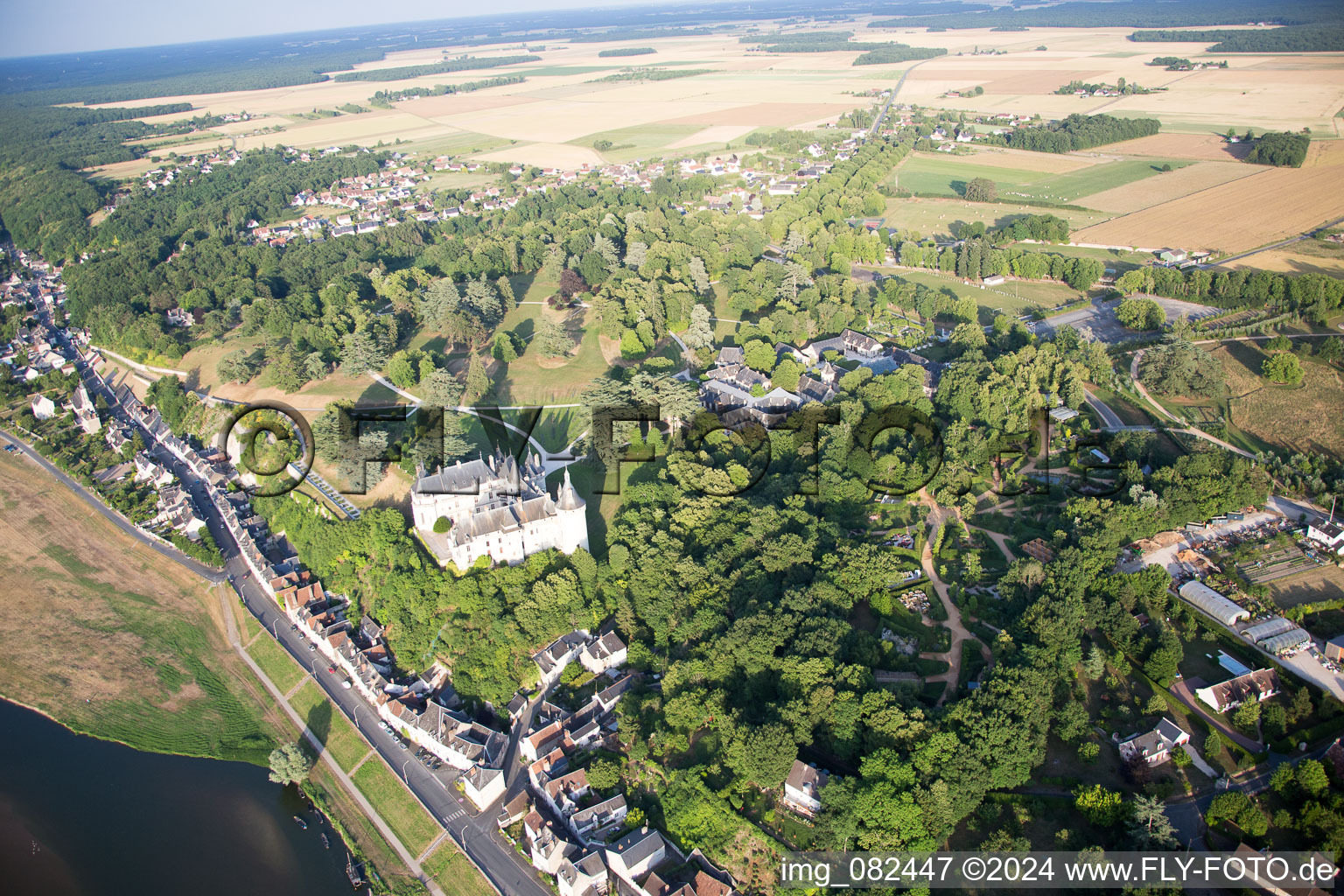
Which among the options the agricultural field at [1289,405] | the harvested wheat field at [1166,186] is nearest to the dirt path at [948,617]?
the agricultural field at [1289,405]

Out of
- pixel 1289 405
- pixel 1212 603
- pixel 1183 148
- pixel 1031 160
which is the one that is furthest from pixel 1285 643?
pixel 1183 148

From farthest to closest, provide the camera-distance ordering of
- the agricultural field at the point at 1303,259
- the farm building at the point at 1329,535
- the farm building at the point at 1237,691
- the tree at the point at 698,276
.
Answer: the tree at the point at 698,276 < the agricultural field at the point at 1303,259 < the farm building at the point at 1329,535 < the farm building at the point at 1237,691

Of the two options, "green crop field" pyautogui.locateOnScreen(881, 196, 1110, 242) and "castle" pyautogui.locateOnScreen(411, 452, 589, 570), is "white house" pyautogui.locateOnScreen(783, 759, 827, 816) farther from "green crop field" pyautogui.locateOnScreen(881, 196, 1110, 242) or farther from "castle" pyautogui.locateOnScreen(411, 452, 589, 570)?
"green crop field" pyautogui.locateOnScreen(881, 196, 1110, 242)

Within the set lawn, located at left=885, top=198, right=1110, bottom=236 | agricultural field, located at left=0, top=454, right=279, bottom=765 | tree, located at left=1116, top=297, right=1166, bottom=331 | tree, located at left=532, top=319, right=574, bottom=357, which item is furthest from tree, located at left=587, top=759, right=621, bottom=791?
lawn, located at left=885, top=198, right=1110, bottom=236

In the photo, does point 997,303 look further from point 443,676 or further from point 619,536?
point 443,676

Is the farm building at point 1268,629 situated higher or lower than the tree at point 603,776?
higher

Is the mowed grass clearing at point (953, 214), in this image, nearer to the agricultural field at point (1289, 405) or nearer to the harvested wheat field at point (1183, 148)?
the harvested wheat field at point (1183, 148)
